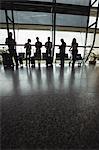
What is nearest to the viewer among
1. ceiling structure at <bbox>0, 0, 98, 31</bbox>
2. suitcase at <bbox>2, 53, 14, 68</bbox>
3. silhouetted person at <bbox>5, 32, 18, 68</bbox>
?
ceiling structure at <bbox>0, 0, 98, 31</bbox>

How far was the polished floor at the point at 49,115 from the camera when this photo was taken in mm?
2084

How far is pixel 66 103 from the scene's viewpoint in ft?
10.8

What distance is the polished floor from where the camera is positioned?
208 centimetres

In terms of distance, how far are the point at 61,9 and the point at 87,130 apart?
19.4ft

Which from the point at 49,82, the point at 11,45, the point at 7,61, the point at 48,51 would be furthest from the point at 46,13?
the point at 49,82

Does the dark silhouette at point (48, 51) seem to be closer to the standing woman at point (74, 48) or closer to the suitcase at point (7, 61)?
the standing woman at point (74, 48)

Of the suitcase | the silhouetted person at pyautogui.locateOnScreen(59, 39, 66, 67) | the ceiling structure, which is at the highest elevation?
the ceiling structure

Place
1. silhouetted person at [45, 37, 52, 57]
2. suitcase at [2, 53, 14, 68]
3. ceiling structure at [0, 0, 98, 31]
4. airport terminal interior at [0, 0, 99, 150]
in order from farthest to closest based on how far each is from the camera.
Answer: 1. silhouetted person at [45, 37, 52, 57]
2. suitcase at [2, 53, 14, 68]
3. ceiling structure at [0, 0, 98, 31]
4. airport terminal interior at [0, 0, 99, 150]

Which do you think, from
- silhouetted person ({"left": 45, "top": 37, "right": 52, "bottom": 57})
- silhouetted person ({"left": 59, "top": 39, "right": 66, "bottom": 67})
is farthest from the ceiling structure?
silhouetted person ({"left": 59, "top": 39, "right": 66, "bottom": 67})

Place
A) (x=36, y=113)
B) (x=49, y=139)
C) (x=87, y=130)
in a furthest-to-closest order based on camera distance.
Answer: (x=36, y=113) < (x=87, y=130) < (x=49, y=139)

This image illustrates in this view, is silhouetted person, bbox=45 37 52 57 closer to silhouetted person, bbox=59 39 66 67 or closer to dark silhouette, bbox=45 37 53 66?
dark silhouette, bbox=45 37 53 66

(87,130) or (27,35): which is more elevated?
(27,35)

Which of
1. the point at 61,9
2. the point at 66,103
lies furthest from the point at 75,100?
the point at 61,9

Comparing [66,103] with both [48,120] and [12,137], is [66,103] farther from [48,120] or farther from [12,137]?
[12,137]
